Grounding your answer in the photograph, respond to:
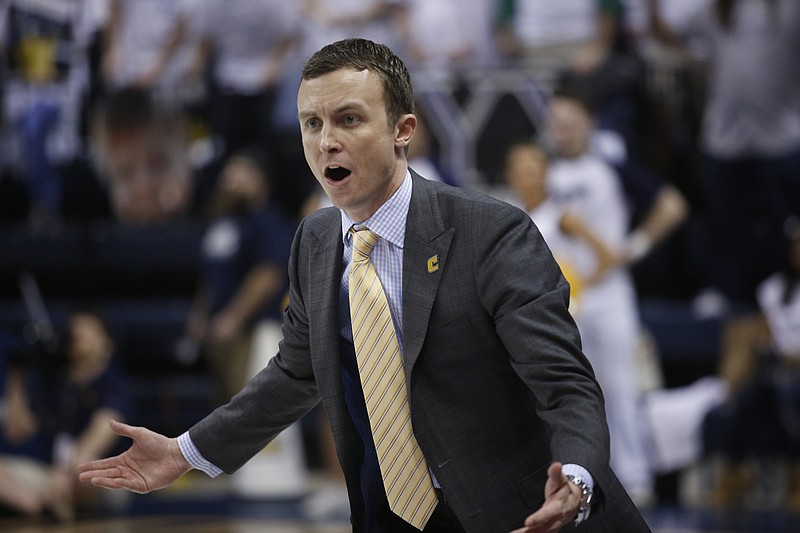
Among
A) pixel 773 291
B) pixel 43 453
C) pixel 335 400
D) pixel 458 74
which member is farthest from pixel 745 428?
pixel 335 400

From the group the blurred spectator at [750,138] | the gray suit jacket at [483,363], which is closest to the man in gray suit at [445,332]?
the gray suit jacket at [483,363]

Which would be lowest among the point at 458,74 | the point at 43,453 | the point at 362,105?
the point at 43,453

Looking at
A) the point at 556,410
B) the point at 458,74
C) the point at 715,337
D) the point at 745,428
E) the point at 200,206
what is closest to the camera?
the point at 556,410

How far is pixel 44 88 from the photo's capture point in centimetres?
970

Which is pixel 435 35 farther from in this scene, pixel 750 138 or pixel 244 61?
pixel 750 138

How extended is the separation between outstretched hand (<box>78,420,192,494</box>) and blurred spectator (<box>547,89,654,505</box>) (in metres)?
4.27

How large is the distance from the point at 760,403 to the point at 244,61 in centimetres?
436

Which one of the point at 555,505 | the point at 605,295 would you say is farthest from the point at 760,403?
the point at 555,505

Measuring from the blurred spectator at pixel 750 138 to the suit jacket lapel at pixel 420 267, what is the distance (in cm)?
537

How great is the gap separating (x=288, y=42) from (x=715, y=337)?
358 centimetres

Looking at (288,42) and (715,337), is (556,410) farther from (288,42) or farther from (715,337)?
(288,42)

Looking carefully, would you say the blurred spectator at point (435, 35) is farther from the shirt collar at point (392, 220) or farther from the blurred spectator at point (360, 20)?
the shirt collar at point (392, 220)

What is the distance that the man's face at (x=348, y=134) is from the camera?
90.4 inches

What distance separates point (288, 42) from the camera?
28.3 feet
